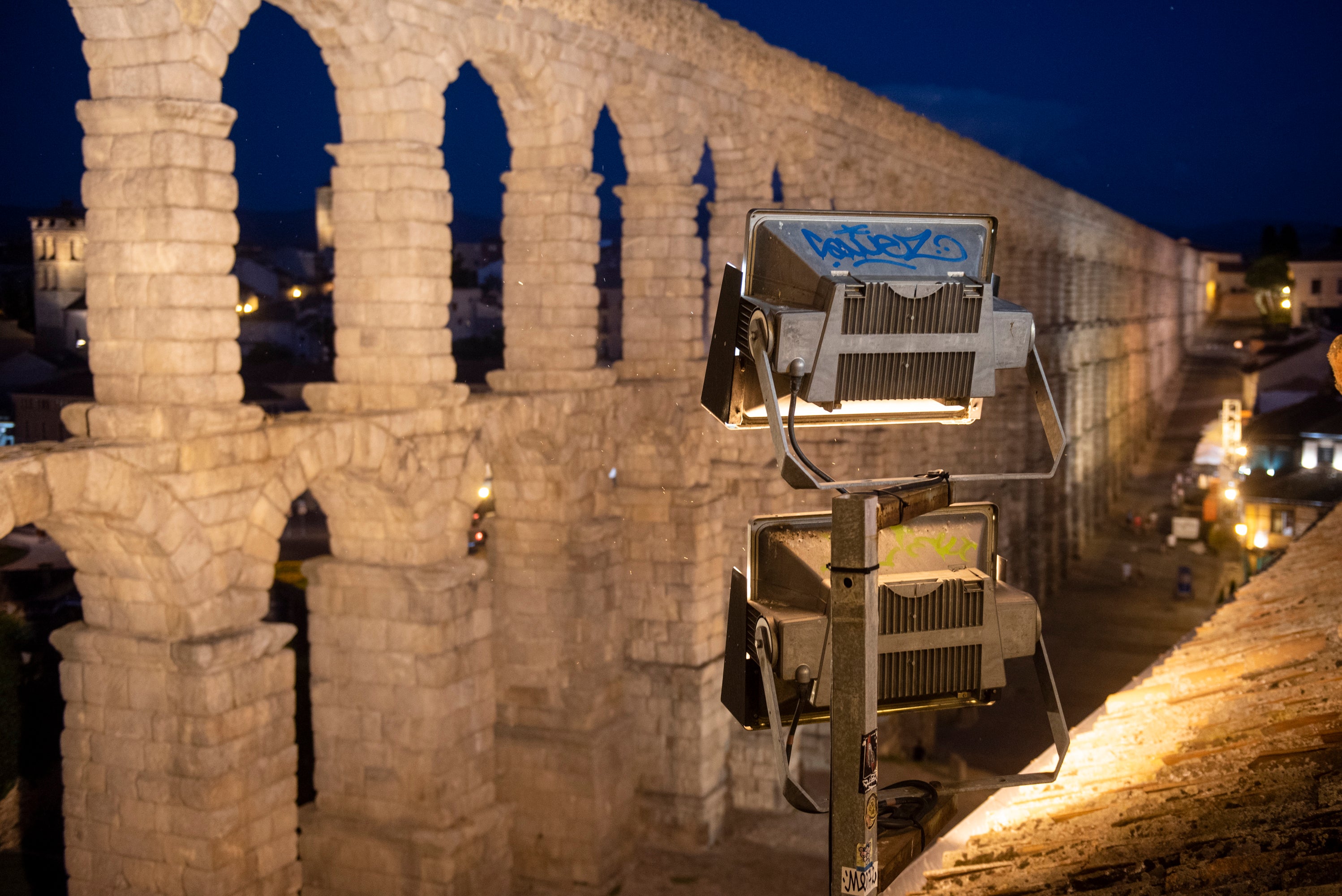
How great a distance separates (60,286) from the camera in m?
33.4

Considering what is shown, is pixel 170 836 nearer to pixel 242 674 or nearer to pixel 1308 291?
pixel 242 674

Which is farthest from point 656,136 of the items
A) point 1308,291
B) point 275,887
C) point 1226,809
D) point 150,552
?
point 1308,291

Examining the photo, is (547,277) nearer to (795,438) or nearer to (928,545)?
(928,545)

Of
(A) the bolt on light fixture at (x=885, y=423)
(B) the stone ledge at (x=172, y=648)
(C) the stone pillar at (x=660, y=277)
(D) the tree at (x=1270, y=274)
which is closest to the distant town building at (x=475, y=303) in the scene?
(C) the stone pillar at (x=660, y=277)

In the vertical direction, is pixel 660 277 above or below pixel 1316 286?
below

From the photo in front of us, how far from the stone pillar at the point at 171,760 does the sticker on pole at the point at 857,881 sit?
7.06m

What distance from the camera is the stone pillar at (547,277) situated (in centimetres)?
1400

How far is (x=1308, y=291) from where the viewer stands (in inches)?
2188

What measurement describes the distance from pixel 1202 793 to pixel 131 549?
24.3 feet

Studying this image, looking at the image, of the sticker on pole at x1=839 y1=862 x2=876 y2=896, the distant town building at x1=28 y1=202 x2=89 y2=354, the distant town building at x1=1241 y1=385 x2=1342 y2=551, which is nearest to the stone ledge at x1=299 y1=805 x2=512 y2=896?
the sticker on pole at x1=839 y1=862 x2=876 y2=896

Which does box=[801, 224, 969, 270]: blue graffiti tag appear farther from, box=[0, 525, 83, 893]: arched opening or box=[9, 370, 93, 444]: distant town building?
box=[9, 370, 93, 444]: distant town building

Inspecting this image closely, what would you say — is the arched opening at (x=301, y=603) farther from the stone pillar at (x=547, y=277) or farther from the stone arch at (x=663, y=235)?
the stone arch at (x=663, y=235)

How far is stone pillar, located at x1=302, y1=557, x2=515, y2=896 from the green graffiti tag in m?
8.41

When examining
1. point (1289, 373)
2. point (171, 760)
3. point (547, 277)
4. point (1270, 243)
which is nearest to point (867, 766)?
point (171, 760)
